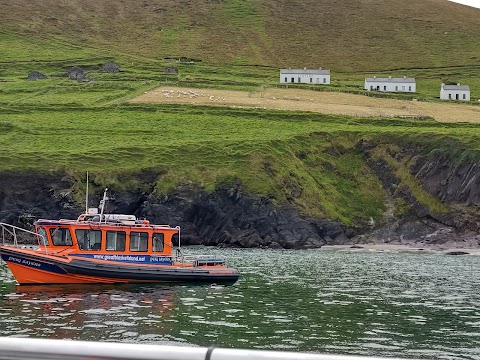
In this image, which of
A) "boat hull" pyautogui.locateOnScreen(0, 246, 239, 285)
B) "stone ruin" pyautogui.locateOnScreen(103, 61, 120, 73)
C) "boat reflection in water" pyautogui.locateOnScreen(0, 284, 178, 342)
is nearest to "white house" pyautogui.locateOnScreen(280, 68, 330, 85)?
"stone ruin" pyautogui.locateOnScreen(103, 61, 120, 73)

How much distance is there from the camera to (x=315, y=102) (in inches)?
6073

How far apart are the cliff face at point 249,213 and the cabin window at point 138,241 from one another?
1641 inches

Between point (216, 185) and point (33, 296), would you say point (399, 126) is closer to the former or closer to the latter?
point (216, 185)

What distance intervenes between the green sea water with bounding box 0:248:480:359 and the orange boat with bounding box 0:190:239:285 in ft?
2.87

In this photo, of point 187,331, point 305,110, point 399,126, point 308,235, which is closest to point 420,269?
point 308,235

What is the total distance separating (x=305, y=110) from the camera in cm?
14362

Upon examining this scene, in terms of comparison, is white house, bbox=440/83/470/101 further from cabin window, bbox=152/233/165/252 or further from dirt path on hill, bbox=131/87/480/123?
cabin window, bbox=152/233/165/252

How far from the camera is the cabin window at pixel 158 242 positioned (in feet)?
182

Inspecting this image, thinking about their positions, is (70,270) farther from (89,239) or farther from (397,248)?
(397,248)

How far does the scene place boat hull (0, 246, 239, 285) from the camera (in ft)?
165

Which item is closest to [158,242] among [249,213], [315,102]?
[249,213]

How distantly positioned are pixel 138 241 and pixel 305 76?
5446 inches

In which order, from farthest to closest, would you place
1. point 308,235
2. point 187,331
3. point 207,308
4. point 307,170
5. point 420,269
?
point 307,170 → point 308,235 → point 420,269 → point 207,308 → point 187,331

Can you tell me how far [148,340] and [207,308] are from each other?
11219 mm
